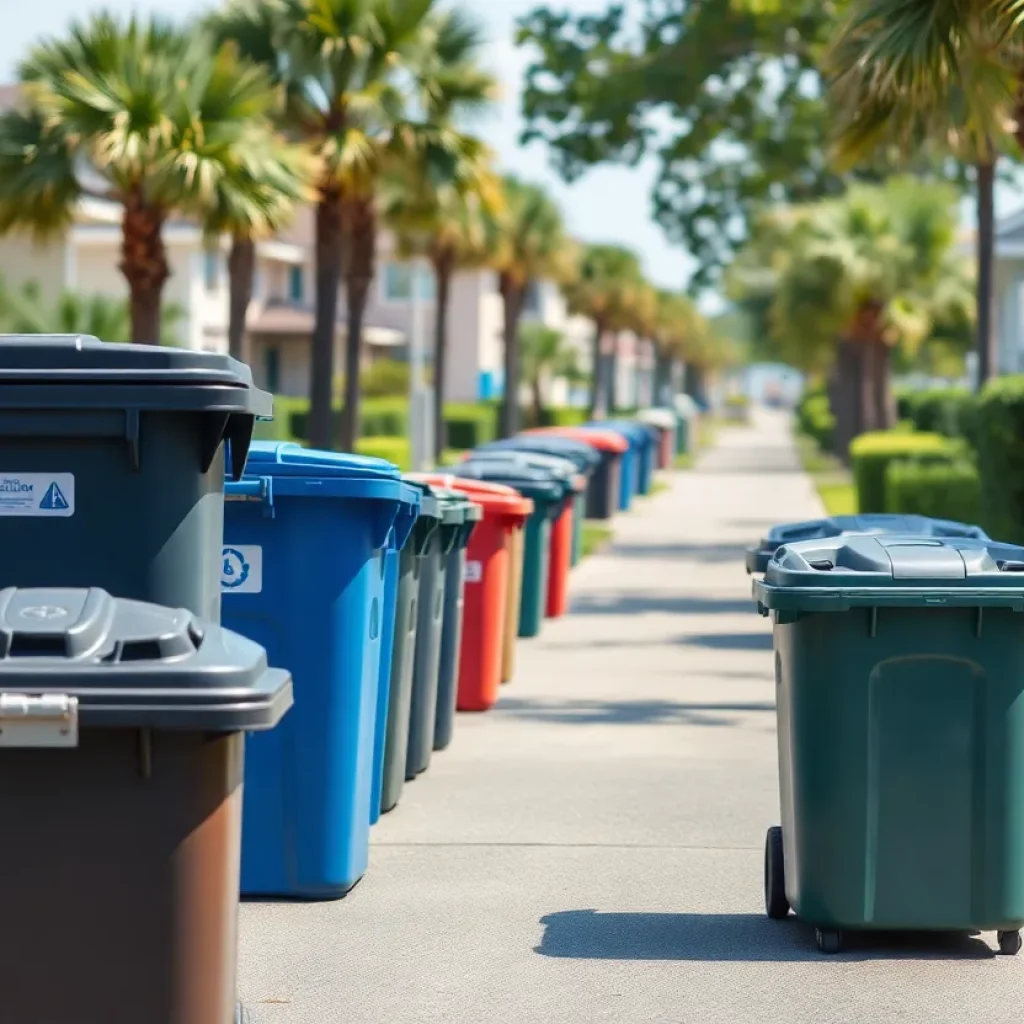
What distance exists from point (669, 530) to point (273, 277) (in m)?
33.6

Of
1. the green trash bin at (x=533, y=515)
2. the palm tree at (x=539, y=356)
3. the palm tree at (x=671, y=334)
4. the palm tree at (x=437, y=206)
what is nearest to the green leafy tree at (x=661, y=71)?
the palm tree at (x=437, y=206)

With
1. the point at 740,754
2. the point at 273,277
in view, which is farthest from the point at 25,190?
the point at 273,277

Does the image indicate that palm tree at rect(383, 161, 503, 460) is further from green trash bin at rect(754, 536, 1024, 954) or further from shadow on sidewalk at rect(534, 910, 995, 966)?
green trash bin at rect(754, 536, 1024, 954)

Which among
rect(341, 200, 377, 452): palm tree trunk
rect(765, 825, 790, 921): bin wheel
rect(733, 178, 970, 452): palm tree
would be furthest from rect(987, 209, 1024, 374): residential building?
rect(765, 825, 790, 921): bin wheel

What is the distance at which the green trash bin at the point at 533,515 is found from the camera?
13.3 meters

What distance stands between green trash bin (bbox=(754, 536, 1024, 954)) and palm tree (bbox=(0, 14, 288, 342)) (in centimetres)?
1422

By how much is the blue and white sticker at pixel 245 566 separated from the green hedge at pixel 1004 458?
8.24 metres

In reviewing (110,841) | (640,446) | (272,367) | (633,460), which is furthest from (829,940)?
(272,367)

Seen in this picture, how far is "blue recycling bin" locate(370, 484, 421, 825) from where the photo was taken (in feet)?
22.5

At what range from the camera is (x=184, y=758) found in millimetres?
4332

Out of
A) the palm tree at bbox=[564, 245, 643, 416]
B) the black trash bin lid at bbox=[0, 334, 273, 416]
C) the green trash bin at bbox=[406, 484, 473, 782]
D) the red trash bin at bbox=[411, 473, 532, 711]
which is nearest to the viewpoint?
the black trash bin lid at bbox=[0, 334, 273, 416]

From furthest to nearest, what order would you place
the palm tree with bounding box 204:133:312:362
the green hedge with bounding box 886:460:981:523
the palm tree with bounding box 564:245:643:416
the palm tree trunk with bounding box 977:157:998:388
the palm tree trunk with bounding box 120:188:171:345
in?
the palm tree with bounding box 564:245:643:416
the palm tree trunk with bounding box 977:157:998:388
the palm tree trunk with bounding box 120:188:171:345
the palm tree with bounding box 204:133:312:362
the green hedge with bounding box 886:460:981:523

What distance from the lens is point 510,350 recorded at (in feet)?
149

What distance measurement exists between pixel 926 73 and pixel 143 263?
34.7ft
